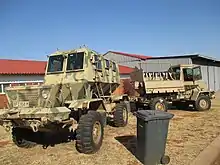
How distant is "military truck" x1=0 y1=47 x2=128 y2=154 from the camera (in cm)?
621

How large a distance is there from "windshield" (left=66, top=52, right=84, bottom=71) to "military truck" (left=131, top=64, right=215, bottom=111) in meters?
6.47

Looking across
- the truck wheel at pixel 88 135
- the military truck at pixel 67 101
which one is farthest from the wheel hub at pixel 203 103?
the truck wheel at pixel 88 135

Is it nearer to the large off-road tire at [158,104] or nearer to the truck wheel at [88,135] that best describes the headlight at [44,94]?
the truck wheel at [88,135]

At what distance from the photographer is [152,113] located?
5703mm

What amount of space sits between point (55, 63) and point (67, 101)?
6.21 ft

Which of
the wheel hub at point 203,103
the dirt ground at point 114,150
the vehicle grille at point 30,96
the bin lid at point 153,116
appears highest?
the vehicle grille at point 30,96

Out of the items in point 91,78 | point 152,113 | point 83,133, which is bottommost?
point 83,133

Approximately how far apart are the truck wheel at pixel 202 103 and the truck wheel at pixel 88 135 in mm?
9612

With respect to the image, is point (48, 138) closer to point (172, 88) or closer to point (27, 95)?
point (27, 95)

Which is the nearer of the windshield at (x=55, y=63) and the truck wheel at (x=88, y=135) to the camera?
the truck wheel at (x=88, y=135)

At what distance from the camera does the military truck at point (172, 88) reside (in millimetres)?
14141

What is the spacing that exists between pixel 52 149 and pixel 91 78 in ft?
7.32

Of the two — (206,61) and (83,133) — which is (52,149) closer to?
(83,133)

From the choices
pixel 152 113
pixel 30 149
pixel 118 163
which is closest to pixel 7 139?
pixel 30 149
